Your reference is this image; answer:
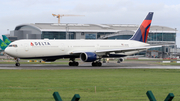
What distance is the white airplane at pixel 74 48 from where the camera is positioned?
4741 cm

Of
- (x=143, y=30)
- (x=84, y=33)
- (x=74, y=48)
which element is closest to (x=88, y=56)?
(x=74, y=48)

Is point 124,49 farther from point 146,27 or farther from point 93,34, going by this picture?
point 93,34

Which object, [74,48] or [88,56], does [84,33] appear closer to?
[74,48]

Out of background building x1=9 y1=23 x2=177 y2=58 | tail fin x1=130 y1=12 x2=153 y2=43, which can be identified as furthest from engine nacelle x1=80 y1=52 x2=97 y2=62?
background building x1=9 y1=23 x2=177 y2=58

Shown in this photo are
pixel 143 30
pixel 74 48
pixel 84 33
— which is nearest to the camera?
pixel 74 48

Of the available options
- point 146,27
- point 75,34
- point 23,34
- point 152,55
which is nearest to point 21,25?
point 23,34

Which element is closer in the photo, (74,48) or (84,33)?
(74,48)

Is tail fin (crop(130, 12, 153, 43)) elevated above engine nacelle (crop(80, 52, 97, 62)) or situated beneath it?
elevated above

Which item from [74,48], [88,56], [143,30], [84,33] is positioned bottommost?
[88,56]

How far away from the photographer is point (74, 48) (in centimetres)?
5150

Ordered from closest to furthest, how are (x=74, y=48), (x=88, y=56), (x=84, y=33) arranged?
(x=88, y=56) → (x=74, y=48) → (x=84, y=33)

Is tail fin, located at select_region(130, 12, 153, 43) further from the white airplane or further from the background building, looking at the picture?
the background building

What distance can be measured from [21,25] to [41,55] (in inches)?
5131

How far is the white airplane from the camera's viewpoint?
156 ft
